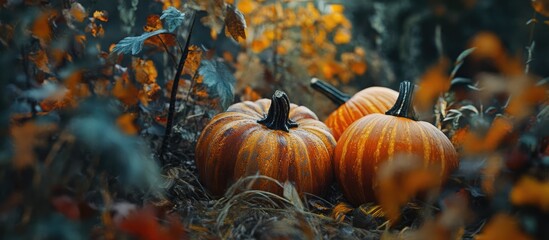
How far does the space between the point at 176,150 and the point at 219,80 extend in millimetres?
507

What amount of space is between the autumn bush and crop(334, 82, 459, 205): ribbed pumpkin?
3 centimetres

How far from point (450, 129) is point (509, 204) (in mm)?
824

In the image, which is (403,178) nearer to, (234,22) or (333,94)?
(234,22)

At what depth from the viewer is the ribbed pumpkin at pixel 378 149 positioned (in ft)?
6.07

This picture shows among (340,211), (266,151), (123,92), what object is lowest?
(340,211)

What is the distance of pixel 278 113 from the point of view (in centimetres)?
192

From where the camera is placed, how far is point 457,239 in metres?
1.50

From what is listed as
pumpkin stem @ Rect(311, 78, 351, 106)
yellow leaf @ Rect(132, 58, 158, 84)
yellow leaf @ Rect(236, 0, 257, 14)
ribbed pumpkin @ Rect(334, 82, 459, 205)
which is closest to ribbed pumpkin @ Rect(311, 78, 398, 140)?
pumpkin stem @ Rect(311, 78, 351, 106)

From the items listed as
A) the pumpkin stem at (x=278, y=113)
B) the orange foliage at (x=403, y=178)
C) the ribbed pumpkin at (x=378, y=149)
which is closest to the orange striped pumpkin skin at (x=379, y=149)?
the ribbed pumpkin at (x=378, y=149)

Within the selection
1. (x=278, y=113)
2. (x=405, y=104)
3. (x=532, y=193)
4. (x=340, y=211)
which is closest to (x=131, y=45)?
(x=278, y=113)

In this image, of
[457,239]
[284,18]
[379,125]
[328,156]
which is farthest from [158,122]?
[284,18]

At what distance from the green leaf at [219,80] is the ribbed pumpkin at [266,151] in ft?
0.42

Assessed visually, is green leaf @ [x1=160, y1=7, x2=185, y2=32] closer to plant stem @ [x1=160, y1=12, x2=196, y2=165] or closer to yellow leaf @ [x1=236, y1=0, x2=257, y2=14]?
plant stem @ [x1=160, y1=12, x2=196, y2=165]

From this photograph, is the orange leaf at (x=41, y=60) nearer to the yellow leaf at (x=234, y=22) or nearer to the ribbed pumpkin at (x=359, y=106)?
the yellow leaf at (x=234, y=22)
